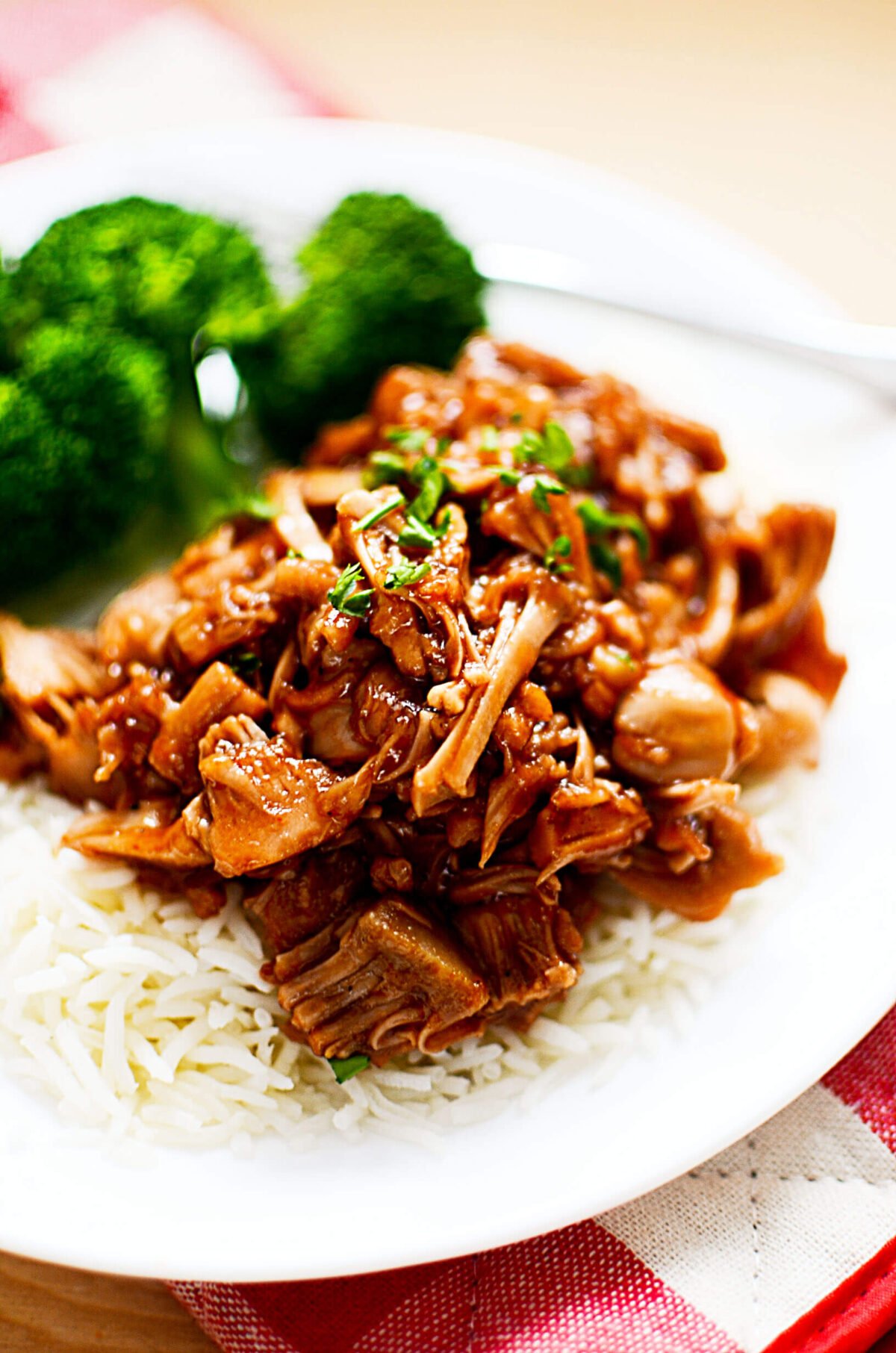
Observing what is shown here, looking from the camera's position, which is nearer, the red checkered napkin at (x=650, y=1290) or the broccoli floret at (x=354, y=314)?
the red checkered napkin at (x=650, y=1290)

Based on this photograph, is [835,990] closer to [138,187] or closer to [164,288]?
[164,288]

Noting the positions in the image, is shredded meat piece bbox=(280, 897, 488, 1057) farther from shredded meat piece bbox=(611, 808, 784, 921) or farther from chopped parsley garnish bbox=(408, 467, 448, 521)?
chopped parsley garnish bbox=(408, 467, 448, 521)

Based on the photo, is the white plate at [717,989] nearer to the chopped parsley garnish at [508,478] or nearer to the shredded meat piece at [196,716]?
the shredded meat piece at [196,716]

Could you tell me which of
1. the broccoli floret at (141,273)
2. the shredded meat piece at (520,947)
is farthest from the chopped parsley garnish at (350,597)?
the broccoli floret at (141,273)

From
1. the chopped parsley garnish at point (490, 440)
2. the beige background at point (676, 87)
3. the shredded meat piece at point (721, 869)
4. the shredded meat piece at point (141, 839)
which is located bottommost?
the shredded meat piece at point (141, 839)

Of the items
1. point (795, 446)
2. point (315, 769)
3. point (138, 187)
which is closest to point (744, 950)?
point (315, 769)

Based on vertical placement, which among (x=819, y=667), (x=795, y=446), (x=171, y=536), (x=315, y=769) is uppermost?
(x=795, y=446)

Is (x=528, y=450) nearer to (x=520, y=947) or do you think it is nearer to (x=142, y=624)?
(x=142, y=624)
